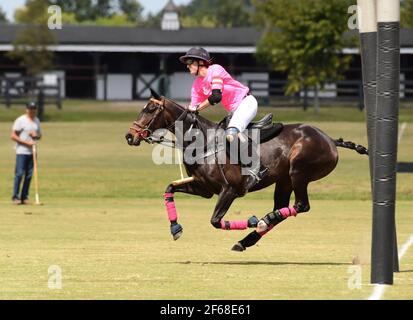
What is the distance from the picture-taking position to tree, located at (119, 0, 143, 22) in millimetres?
159875

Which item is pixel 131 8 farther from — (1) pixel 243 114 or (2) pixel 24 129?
(1) pixel 243 114

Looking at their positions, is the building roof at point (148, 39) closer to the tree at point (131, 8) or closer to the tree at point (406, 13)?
the tree at point (406, 13)

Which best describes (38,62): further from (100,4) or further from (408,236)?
(100,4)

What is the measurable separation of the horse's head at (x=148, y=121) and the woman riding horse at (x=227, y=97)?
1.32 ft

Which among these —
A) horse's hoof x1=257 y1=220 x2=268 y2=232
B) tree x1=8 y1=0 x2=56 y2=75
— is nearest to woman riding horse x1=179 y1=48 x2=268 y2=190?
horse's hoof x1=257 y1=220 x2=268 y2=232

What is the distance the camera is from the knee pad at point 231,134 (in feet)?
51.9

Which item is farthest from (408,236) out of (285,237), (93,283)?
(93,283)

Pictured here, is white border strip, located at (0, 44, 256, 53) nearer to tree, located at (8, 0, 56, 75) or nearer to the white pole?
tree, located at (8, 0, 56, 75)

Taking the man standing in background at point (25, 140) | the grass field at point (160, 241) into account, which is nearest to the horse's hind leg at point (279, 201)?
the grass field at point (160, 241)

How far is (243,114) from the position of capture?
16.0 m

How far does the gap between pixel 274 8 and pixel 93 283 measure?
185 ft

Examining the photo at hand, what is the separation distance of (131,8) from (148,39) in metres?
81.8

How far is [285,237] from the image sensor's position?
67.5 feet

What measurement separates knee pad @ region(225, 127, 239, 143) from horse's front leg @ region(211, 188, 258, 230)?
665 millimetres
